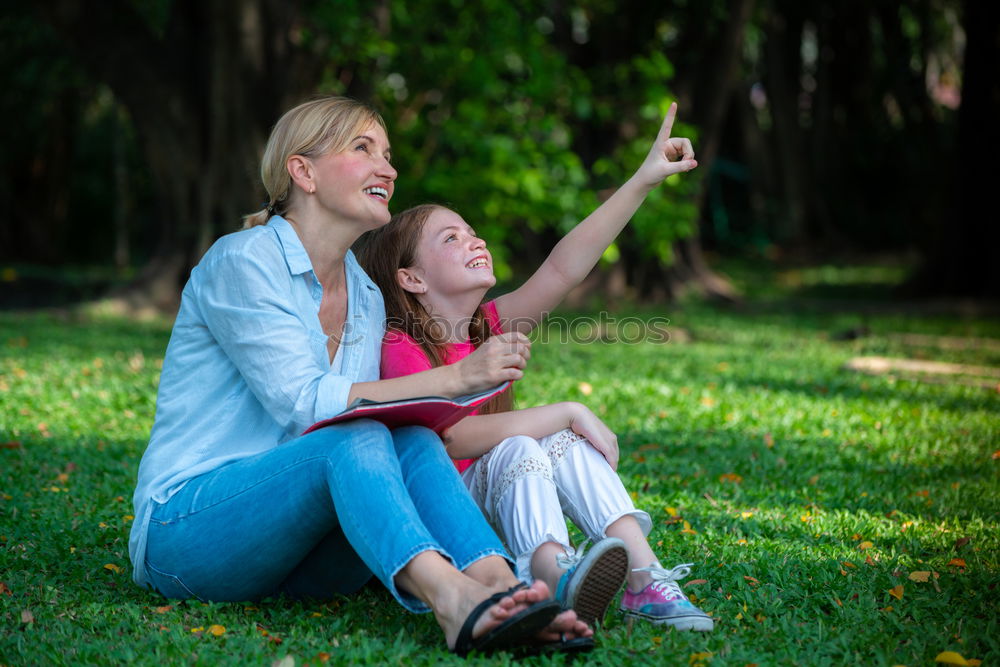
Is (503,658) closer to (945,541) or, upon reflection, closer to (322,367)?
(322,367)

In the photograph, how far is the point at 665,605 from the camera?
304cm

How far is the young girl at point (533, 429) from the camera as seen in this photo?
2980 millimetres

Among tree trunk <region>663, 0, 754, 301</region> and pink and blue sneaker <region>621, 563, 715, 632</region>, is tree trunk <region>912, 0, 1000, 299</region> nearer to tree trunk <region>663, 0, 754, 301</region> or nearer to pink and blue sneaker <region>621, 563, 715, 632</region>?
tree trunk <region>663, 0, 754, 301</region>

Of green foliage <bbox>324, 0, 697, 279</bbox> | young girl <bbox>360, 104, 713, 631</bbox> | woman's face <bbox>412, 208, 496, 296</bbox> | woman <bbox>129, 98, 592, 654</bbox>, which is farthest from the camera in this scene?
green foliage <bbox>324, 0, 697, 279</bbox>

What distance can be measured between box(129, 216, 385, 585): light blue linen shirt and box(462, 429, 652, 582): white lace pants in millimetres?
517

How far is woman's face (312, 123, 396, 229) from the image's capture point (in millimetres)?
3164

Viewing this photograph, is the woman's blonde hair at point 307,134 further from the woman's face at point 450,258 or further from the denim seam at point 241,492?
the denim seam at point 241,492

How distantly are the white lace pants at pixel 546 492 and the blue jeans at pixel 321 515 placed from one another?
25cm

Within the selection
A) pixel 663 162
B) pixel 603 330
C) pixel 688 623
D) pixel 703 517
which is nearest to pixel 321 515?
pixel 688 623

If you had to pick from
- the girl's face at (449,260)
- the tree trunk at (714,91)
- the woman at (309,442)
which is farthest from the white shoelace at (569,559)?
the tree trunk at (714,91)

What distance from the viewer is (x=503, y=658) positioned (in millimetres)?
2658

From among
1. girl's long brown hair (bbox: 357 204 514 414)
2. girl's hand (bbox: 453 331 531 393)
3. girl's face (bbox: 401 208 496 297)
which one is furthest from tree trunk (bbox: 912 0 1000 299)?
girl's hand (bbox: 453 331 531 393)

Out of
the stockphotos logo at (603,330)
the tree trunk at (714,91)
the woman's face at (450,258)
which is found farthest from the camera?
the tree trunk at (714,91)

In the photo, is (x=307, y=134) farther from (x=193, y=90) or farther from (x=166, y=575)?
(x=193, y=90)
